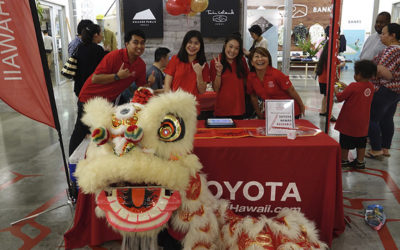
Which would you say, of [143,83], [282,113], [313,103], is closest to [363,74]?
[282,113]

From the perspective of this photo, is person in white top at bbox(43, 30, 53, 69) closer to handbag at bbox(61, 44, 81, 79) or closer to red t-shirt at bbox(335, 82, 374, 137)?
handbag at bbox(61, 44, 81, 79)

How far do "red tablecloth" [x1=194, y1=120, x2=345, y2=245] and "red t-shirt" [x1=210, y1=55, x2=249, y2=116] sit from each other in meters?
0.76

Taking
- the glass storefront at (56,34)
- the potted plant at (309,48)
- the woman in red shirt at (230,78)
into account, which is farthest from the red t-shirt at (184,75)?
the potted plant at (309,48)

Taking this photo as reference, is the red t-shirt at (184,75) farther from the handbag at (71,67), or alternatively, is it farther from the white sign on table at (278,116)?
the handbag at (71,67)

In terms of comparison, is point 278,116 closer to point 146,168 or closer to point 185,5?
point 146,168

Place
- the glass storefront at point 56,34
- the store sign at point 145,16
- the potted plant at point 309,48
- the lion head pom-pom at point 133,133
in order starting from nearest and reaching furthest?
the lion head pom-pom at point 133,133 < the store sign at point 145,16 < the glass storefront at point 56,34 < the potted plant at point 309,48

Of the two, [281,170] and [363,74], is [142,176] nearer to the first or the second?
[281,170]

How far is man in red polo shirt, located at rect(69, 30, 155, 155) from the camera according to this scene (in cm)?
277

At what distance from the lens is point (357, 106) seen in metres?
3.16

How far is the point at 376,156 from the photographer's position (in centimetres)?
374

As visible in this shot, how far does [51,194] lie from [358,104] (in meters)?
2.90

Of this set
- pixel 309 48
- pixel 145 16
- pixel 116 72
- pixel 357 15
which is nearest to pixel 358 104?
pixel 116 72

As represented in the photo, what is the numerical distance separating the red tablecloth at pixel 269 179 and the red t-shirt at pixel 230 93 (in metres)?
0.76

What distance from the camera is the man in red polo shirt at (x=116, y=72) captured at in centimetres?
277
